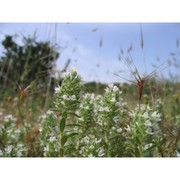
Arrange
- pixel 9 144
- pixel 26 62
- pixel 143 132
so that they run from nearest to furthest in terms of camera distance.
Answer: pixel 143 132
pixel 9 144
pixel 26 62

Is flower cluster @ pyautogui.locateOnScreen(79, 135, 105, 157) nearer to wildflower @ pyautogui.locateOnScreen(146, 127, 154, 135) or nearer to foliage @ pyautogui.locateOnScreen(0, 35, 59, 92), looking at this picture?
wildflower @ pyautogui.locateOnScreen(146, 127, 154, 135)

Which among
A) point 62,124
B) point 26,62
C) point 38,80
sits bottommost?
point 62,124

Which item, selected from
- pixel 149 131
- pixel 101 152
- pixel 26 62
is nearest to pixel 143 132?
pixel 149 131

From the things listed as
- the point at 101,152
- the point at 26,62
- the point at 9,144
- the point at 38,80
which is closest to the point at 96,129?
the point at 101,152

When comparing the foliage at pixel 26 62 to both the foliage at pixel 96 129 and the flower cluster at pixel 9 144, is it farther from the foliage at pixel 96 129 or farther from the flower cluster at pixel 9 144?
the foliage at pixel 96 129

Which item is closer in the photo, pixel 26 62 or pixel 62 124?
pixel 62 124

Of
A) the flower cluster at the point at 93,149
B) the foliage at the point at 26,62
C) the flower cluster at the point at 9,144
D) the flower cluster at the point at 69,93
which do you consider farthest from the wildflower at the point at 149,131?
the foliage at the point at 26,62

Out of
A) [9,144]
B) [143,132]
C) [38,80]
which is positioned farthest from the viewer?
[38,80]

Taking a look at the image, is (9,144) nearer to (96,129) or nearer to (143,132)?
(96,129)

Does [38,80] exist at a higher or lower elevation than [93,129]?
higher

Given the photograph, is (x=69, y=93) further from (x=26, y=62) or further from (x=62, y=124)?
(x=26, y=62)
